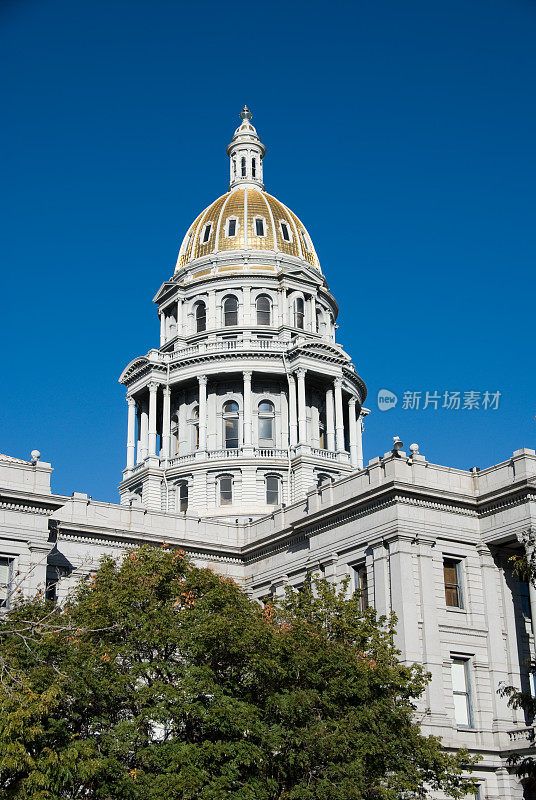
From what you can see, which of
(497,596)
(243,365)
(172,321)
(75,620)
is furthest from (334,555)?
(172,321)

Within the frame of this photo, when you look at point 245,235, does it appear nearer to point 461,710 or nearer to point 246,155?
point 246,155

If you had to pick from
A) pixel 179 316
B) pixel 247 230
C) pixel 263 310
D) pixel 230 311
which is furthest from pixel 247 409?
pixel 247 230

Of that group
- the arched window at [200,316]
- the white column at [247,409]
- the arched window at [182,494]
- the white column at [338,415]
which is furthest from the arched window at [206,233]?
the arched window at [182,494]

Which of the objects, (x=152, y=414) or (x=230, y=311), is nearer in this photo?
(x=152, y=414)

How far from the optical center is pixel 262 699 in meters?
34.0

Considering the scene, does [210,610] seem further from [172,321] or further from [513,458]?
[172,321]

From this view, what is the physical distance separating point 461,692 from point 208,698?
15687 millimetres

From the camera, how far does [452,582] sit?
46406mm

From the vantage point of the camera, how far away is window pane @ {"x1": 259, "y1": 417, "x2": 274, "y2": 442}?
3086 inches

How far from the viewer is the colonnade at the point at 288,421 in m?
76.4

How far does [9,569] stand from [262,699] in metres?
16.1

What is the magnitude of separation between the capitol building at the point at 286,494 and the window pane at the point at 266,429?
0.10 meters

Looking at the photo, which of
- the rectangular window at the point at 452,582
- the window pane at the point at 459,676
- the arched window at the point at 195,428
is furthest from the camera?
the arched window at the point at 195,428

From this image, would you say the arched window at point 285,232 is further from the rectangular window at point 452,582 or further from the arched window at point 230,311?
the rectangular window at point 452,582
